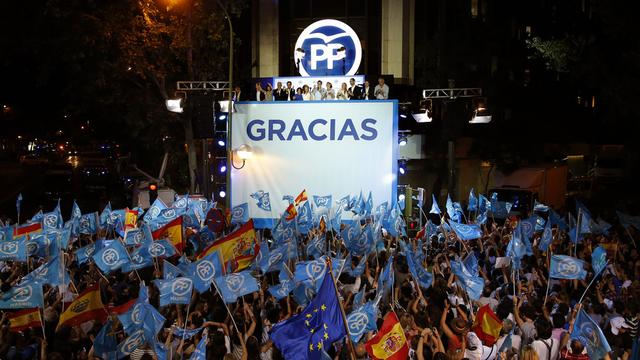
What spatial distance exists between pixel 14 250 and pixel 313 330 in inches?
241

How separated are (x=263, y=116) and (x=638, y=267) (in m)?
10.7

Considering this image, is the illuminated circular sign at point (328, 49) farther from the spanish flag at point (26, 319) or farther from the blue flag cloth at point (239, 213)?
the spanish flag at point (26, 319)

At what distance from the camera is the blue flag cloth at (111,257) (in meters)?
9.93

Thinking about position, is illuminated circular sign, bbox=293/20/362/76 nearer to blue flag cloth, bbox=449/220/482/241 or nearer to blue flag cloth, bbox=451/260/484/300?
blue flag cloth, bbox=449/220/482/241

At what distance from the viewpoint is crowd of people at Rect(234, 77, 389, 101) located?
18.6 metres

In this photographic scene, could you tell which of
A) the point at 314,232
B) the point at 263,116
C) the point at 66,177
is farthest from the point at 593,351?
the point at 66,177

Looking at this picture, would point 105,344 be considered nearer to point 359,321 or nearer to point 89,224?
point 359,321

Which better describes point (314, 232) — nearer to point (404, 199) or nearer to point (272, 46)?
point (404, 199)

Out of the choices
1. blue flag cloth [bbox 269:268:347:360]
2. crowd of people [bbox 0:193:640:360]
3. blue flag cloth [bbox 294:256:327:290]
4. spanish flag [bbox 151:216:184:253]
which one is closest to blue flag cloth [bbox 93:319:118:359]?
crowd of people [bbox 0:193:640:360]

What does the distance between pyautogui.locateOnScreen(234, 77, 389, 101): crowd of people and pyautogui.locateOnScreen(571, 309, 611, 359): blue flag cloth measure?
12619 millimetres

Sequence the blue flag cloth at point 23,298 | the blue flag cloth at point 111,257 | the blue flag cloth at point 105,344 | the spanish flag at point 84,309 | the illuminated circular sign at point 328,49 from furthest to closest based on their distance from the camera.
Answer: the illuminated circular sign at point 328,49
the blue flag cloth at point 111,257
the blue flag cloth at point 23,298
the spanish flag at point 84,309
the blue flag cloth at point 105,344

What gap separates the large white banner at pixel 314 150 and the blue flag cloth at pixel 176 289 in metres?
10.1

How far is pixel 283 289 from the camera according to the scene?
866 centimetres

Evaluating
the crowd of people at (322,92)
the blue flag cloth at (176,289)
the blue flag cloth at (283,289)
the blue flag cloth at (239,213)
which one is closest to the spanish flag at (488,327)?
the blue flag cloth at (283,289)
